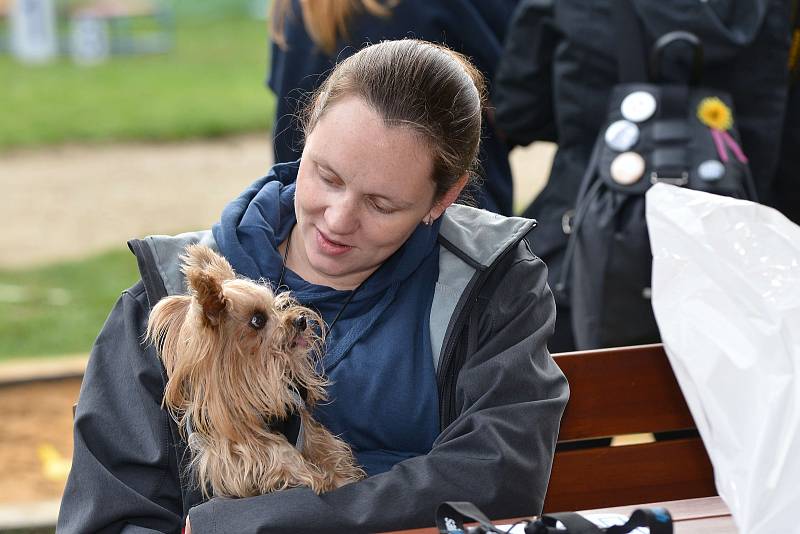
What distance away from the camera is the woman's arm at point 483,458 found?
6.92 ft

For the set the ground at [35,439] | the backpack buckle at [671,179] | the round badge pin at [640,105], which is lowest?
the ground at [35,439]

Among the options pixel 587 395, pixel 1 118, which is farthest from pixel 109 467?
pixel 1 118

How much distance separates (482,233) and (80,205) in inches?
323

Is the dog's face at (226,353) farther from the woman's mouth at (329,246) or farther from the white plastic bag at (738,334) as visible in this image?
the white plastic bag at (738,334)

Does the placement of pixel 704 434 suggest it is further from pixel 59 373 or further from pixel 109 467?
pixel 59 373

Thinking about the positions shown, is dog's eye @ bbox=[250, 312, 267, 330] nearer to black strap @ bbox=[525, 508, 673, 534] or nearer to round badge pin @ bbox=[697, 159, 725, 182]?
black strap @ bbox=[525, 508, 673, 534]

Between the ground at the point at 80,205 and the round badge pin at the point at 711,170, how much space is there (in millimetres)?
2883

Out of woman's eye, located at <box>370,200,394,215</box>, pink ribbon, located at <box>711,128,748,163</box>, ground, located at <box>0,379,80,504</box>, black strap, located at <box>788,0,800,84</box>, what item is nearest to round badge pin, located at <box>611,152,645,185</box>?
pink ribbon, located at <box>711,128,748,163</box>

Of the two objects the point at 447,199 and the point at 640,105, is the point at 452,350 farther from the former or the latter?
the point at 640,105

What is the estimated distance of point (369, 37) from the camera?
3459 millimetres

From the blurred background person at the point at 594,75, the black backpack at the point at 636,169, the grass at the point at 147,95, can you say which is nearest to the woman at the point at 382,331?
the black backpack at the point at 636,169

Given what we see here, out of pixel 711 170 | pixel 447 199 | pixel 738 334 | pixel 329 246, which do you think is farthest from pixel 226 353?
pixel 711 170

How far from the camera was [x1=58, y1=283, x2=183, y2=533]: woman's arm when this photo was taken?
2164mm

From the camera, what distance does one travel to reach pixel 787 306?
224cm
